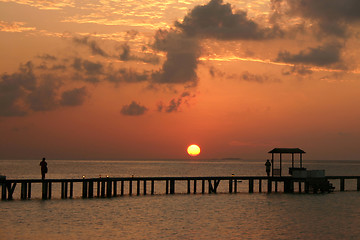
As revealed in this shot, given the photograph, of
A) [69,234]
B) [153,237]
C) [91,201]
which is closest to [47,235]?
[69,234]

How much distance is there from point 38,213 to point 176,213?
11.5 meters

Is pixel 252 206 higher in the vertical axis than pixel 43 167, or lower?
lower

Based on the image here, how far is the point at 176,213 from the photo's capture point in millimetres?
46594

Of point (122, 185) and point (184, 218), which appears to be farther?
point (122, 185)

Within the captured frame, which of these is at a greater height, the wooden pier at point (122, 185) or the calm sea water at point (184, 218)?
the wooden pier at point (122, 185)

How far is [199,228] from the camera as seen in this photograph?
38438 millimetres

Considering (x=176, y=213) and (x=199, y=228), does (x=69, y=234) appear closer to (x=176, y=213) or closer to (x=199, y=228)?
(x=199, y=228)

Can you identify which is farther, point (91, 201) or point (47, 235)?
point (91, 201)

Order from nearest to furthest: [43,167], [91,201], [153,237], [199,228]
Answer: [153,237] < [199,228] < [43,167] < [91,201]

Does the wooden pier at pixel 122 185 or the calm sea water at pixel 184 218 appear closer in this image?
the calm sea water at pixel 184 218

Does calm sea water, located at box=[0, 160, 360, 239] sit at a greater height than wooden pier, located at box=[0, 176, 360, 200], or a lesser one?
lesser

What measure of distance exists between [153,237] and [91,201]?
20194mm

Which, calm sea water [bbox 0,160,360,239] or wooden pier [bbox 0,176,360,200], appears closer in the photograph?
calm sea water [bbox 0,160,360,239]

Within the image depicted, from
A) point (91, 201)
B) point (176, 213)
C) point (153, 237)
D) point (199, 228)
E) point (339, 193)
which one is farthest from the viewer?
point (339, 193)
